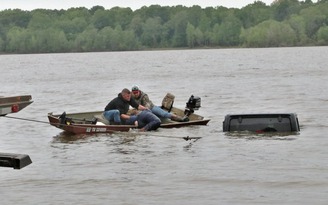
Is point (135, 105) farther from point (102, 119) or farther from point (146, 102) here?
point (102, 119)

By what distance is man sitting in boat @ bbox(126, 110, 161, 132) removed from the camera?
1000 inches

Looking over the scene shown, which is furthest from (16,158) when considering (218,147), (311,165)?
(218,147)

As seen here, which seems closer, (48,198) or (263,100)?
(48,198)

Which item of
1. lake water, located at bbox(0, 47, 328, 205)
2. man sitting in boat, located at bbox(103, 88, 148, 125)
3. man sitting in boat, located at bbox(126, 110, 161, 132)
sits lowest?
lake water, located at bbox(0, 47, 328, 205)

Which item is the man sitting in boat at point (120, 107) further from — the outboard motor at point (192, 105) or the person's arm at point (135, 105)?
the outboard motor at point (192, 105)

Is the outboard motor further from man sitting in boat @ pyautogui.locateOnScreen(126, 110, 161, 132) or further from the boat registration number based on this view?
the boat registration number

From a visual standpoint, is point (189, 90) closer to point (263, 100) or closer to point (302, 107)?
point (263, 100)

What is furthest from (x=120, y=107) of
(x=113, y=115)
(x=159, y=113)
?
(x=159, y=113)

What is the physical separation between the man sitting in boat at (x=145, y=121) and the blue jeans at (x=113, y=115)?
298 millimetres

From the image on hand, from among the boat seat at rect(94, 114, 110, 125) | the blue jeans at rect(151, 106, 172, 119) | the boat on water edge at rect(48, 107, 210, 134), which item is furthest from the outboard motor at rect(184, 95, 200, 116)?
the boat seat at rect(94, 114, 110, 125)

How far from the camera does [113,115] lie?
2572 cm

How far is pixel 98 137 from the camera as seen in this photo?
83.0 ft

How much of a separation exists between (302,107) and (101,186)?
72.3ft

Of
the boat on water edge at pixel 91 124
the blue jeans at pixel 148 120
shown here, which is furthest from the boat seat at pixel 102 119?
the blue jeans at pixel 148 120
